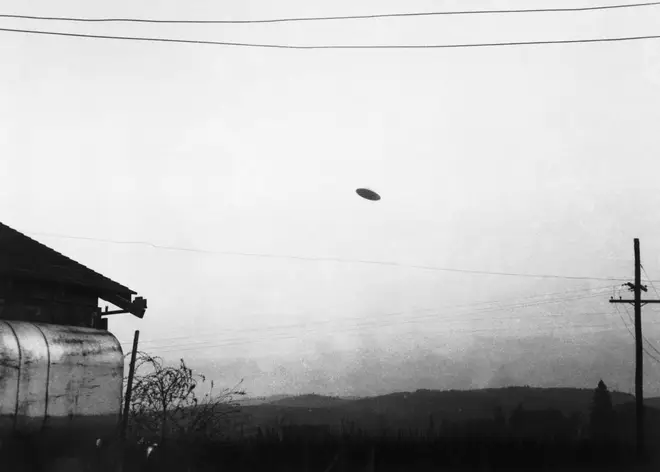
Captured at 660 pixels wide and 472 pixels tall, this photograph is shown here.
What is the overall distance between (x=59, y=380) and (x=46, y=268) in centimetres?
336

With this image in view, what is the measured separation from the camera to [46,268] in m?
19.1

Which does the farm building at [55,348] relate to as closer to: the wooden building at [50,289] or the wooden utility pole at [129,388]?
the wooden building at [50,289]

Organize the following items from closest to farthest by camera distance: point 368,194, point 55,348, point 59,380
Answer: point 59,380 < point 55,348 < point 368,194

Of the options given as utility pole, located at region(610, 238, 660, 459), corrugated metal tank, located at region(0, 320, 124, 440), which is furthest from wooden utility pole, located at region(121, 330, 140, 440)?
utility pole, located at region(610, 238, 660, 459)

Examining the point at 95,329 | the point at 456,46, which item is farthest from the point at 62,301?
the point at 456,46

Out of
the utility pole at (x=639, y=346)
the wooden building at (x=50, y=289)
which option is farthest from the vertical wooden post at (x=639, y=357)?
the wooden building at (x=50, y=289)

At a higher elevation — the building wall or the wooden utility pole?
the building wall

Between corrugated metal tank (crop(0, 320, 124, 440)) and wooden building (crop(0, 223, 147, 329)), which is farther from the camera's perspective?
wooden building (crop(0, 223, 147, 329))

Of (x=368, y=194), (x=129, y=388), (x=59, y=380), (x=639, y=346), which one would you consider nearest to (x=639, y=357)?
(x=639, y=346)

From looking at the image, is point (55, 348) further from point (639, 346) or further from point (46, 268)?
point (639, 346)

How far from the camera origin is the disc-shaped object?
727 inches

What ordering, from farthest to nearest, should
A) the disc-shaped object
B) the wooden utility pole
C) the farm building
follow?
1. the wooden utility pole
2. the disc-shaped object
3. the farm building

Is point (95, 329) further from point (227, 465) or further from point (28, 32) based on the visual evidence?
point (28, 32)

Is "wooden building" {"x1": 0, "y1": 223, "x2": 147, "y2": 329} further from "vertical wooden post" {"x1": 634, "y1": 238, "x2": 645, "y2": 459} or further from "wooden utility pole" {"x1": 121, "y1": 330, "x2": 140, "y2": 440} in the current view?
"vertical wooden post" {"x1": 634, "y1": 238, "x2": 645, "y2": 459}
